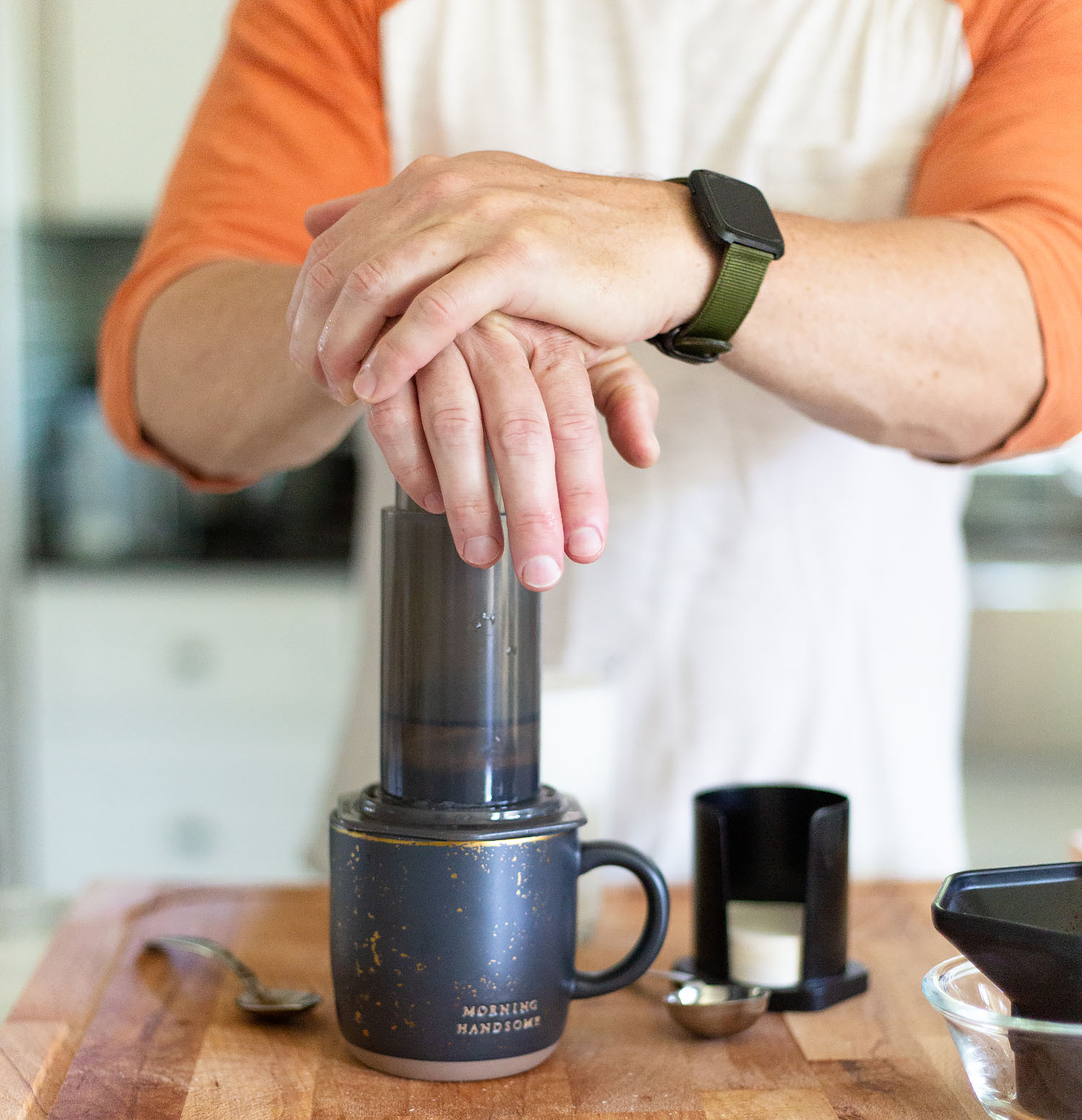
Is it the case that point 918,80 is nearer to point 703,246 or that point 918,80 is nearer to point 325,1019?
point 703,246

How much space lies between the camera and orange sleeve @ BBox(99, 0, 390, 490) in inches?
38.1

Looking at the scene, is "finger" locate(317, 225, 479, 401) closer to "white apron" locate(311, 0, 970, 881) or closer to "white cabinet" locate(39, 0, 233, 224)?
"white apron" locate(311, 0, 970, 881)

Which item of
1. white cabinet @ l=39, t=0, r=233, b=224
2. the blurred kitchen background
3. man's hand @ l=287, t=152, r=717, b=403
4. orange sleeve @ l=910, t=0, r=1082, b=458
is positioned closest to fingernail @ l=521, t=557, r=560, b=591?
man's hand @ l=287, t=152, r=717, b=403

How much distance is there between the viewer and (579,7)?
1.09 meters

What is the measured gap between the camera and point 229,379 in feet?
2.93

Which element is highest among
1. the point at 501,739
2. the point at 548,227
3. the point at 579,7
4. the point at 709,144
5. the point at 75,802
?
the point at 579,7

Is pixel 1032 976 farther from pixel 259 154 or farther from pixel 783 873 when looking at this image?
pixel 259 154

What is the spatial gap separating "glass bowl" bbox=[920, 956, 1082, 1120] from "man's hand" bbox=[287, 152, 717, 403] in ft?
1.21

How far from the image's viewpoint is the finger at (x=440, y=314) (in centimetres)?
61

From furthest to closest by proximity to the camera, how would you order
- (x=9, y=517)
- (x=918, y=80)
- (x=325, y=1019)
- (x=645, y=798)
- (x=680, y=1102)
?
(x=9, y=517)
(x=645, y=798)
(x=918, y=80)
(x=325, y=1019)
(x=680, y=1102)

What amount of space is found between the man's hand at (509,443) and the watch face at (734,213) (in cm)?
10

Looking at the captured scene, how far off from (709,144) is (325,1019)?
2.50 feet

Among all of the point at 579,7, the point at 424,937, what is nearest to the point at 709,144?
the point at 579,7

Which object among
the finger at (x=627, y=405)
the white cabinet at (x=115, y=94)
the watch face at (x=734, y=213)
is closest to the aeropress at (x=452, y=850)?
the finger at (x=627, y=405)
